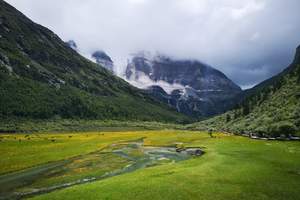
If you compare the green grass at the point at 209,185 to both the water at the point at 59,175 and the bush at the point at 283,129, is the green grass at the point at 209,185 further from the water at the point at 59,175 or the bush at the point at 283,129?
the bush at the point at 283,129

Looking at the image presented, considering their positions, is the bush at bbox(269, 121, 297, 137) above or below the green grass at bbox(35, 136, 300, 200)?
above

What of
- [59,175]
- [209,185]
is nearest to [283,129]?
[59,175]

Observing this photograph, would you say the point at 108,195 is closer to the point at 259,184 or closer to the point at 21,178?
the point at 259,184

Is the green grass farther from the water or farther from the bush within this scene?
the bush

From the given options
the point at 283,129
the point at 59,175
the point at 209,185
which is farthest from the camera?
the point at 283,129

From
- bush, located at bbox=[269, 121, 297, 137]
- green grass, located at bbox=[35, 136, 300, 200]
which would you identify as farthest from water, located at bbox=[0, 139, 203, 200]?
bush, located at bbox=[269, 121, 297, 137]

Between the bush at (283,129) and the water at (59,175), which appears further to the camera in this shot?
the bush at (283,129)

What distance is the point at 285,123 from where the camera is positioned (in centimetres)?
11912

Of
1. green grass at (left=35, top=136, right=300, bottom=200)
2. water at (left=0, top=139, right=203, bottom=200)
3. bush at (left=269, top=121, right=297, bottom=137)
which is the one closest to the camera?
green grass at (left=35, top=136, right=300, bottom=200)

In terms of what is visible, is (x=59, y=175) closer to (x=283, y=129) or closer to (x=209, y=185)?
(x=209, y=185)

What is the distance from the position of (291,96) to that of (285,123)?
44.6 metres

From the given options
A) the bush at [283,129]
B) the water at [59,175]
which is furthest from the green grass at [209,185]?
the bush at [283,129]

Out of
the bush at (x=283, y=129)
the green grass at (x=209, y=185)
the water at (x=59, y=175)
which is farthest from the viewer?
the bush at (x=283, y=129)

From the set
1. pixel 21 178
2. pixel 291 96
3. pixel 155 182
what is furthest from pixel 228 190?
pixel 291 96
